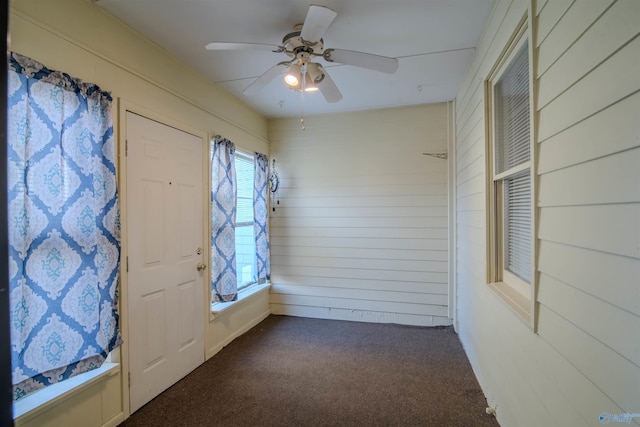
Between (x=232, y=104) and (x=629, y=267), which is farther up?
(x=232, y=104)

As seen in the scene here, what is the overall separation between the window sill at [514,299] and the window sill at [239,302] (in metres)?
2.47

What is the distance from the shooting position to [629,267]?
0.77 meters

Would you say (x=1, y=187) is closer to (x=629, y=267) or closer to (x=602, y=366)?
(x=629, y=267)

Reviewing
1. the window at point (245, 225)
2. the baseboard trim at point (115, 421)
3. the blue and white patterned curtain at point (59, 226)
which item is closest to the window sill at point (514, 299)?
the blue and white patterned curtain at point (59, 226)

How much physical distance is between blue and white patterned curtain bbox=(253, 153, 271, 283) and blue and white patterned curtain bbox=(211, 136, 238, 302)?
2.08ft

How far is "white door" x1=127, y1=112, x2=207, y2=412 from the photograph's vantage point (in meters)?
2.10

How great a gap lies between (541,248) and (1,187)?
1.78 metres

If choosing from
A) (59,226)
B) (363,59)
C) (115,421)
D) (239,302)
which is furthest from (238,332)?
(363,59)

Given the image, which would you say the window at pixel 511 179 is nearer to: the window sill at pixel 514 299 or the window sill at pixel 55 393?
the window sill at pixel 514 299

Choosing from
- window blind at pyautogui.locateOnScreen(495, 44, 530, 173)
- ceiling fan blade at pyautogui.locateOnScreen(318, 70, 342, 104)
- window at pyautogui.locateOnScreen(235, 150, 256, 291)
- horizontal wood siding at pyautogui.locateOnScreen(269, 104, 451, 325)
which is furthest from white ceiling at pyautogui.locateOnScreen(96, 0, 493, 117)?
window at pyautogui.locateOnScreen(235, 150, 256, 291)

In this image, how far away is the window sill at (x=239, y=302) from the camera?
298 cm

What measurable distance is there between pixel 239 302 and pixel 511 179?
2.92 m

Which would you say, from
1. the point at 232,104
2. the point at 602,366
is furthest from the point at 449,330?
the point at 232,104

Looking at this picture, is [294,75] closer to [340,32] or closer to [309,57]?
[309,57]
